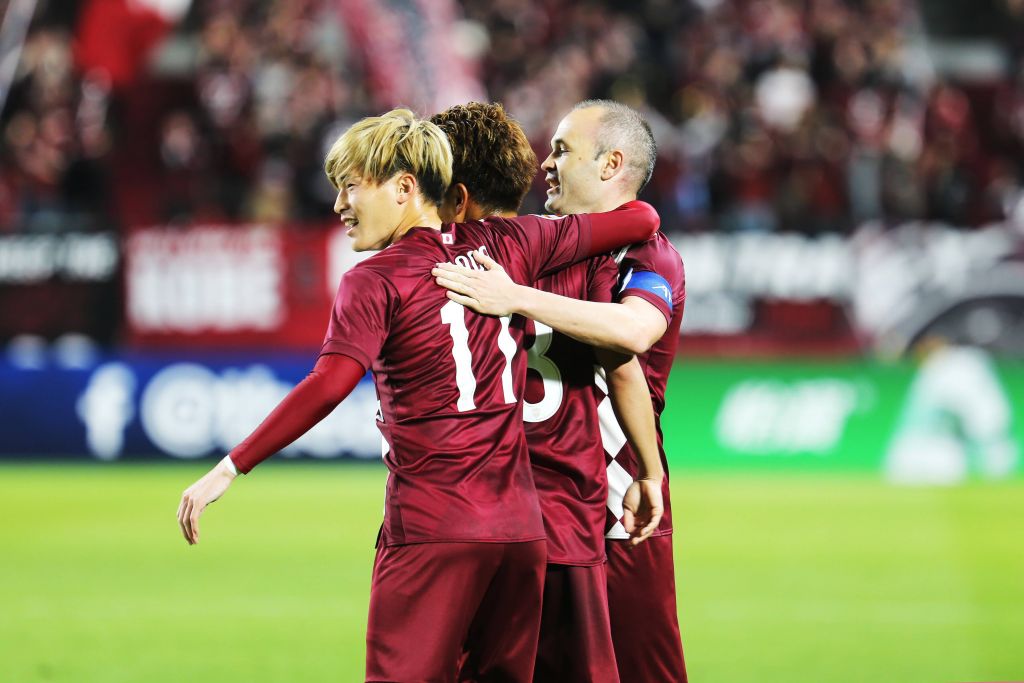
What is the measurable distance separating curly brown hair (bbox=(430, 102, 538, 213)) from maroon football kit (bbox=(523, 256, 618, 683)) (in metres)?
0.28

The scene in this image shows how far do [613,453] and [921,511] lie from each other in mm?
7067

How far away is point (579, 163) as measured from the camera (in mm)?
3900

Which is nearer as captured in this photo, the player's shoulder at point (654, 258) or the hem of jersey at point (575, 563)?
the hem of jersey at point (575, 563)

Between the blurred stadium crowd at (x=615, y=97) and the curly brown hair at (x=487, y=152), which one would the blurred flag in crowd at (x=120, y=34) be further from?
the curly brown hair at (x=487, y=152)

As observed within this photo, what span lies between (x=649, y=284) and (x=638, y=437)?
1.37 feet

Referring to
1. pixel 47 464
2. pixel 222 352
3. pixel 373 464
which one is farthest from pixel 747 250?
pixel 47 464

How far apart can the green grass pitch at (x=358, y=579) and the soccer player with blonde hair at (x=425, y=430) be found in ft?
9.35

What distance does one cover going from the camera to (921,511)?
34.0 ft

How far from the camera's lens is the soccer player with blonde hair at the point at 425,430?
10.3 ft

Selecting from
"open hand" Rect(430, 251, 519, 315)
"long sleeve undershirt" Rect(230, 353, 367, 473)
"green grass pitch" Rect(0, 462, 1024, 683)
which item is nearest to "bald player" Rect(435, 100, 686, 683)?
"open hand" Rect(430, 251, 519, 315)

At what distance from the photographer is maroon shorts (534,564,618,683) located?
139 inches

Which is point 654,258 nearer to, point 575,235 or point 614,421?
point 575,235

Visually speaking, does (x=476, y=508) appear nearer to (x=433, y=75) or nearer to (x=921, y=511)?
(x=921, y=511)

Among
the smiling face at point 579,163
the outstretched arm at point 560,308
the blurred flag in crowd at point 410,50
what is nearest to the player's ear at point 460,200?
the outstretched arm at point 560,308
